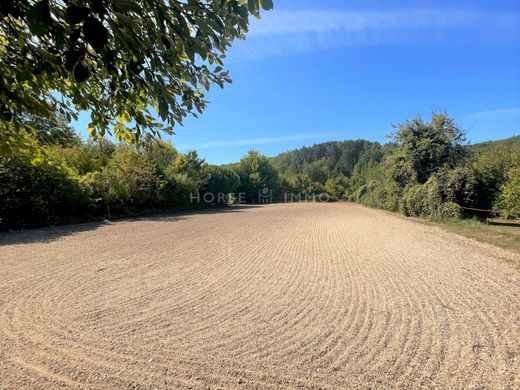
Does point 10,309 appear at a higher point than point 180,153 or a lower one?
lower

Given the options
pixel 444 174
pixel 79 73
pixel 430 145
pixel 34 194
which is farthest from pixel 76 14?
pixel 430 145

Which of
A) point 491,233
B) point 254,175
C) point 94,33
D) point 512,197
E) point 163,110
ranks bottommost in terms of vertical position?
point 491,233

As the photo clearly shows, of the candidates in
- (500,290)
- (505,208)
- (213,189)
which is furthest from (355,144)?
(500,290)

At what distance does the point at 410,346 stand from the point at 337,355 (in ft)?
2.74

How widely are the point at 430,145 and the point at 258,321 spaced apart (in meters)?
20.6

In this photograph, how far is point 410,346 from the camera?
3113 millimetres

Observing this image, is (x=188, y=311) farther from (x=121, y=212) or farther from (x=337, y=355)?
(x=121, y=212)

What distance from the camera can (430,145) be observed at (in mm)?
19953

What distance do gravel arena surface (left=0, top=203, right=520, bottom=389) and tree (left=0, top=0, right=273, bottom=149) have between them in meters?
2.15

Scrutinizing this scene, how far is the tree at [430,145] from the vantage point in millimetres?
19672

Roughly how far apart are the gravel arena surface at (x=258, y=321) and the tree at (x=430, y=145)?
1444cm

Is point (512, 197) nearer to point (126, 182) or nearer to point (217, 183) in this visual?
point (126, 182)

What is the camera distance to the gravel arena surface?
2.63 metres

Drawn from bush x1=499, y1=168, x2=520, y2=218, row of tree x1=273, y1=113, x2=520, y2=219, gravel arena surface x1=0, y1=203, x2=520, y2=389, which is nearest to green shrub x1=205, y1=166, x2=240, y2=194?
row of tree x1=273, y1=113, x2=520, y2=219
